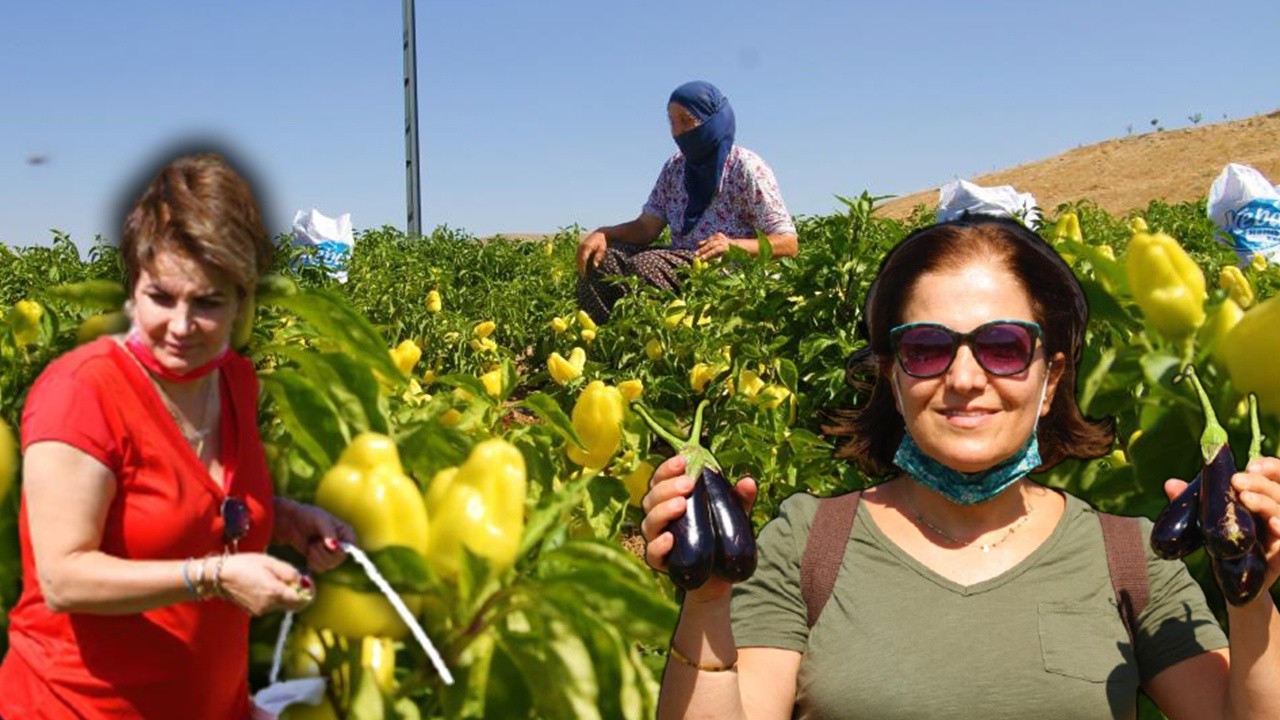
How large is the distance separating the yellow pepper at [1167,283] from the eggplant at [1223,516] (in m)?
0.17

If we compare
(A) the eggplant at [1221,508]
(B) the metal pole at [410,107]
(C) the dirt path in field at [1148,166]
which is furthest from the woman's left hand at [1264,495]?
(C) the dirt path in field at [1148,166]

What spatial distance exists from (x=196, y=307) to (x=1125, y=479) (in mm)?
1434

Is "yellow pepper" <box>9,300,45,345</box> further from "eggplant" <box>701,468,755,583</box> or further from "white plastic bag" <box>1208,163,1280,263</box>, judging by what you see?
"white plastic bag" <box>1208,163,1280,263</box>

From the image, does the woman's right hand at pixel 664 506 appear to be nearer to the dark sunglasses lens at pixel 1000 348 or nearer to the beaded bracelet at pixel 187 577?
the dark sunglasses lens at pixel 1000 348

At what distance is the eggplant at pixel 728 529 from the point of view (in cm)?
123

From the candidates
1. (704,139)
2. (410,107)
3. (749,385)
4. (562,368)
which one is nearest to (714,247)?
(704,139)

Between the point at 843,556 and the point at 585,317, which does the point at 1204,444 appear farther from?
the point at 585,317

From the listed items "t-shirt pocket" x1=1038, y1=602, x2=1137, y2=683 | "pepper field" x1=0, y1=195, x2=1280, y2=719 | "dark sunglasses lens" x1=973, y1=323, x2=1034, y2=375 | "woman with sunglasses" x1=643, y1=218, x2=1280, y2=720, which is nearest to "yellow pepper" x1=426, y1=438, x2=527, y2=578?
"pepper field" x1=0, y1=195, x2=1280, y2=719

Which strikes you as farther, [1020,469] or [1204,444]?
[1020,469]

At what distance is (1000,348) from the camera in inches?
57.3

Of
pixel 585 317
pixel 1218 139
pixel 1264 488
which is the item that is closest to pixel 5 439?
pixel 1264 488

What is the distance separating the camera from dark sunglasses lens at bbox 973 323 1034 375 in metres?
1.45

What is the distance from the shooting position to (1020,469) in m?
1.51

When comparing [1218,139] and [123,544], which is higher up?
[123,544]
